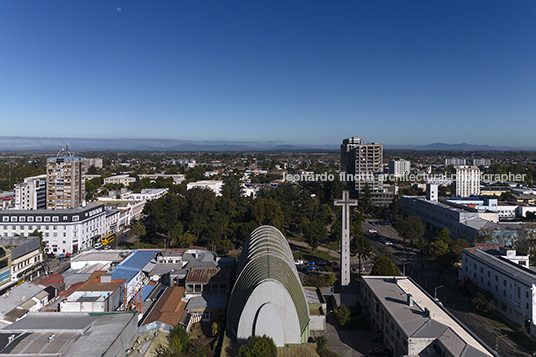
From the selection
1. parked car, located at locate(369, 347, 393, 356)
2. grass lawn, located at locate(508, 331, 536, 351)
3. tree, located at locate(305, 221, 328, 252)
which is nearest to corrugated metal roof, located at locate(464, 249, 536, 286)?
grass lawn, located at locate(508, 331, 536, 351)

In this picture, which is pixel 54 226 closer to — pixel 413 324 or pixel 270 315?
pixel 270 315

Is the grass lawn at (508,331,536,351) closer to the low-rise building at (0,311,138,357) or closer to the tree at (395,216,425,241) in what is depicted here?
the tree at (395,216,425,241)

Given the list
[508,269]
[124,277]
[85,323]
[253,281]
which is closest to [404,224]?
[508,269]

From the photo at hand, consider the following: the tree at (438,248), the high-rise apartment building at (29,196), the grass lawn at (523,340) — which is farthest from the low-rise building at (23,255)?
the tree at (438,248)

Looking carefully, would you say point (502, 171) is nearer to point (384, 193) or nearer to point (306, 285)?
point (384, 193)

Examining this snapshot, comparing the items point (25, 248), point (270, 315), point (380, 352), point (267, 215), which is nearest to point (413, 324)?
point (380, 352)

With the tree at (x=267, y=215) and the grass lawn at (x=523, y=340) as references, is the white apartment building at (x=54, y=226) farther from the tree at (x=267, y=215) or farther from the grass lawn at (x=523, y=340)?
the grass lawn at (x=523, y=340)
